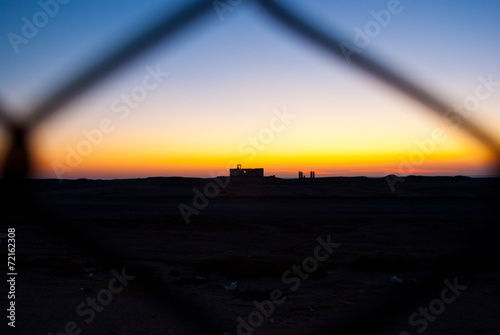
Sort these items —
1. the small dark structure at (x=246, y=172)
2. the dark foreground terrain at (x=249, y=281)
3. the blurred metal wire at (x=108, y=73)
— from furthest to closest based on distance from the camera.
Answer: the small dark structure at (x=246, y=172) → the dark foreground terrain at (x=249, y=281) → the blurred metal wire at (x=108, y=73)

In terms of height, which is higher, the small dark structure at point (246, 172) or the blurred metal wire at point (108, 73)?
the small dark structure at point (246, 172)

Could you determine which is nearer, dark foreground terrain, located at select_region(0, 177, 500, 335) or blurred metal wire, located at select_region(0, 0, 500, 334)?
blurred metal wire, located at select_region(0, 0, 500, 334)

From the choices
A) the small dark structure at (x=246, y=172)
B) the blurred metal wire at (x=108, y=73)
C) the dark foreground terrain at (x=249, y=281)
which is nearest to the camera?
the blurred metal wire at (x=108, y=73)

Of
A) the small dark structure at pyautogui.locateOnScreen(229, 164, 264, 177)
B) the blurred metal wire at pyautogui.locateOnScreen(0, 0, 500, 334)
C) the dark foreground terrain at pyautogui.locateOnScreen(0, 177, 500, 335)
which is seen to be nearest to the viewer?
the blurred metal wire at pyautogui.locateOnScreen(0, 0, 500, 334)

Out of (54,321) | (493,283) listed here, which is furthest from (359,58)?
(493,283)

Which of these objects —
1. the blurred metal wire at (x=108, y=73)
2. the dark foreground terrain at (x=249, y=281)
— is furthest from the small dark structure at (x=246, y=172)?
the blurred metal wire at (x=108, y=73)

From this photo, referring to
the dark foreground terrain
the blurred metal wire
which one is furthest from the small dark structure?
the blurred metal wire

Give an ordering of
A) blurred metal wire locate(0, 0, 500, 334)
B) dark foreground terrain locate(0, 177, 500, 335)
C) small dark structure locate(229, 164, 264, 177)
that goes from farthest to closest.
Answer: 1. small dark structure locate(229, 164, 264, 177)
2. dark foreground terrain locate(0, 177, 500, 335)
3. blurred metal wire locate(0, 0, 500, 334)

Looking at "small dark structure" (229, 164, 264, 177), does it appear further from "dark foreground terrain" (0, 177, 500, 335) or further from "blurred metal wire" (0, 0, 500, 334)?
"blurred metal wire" (0, 0, 500, 334)

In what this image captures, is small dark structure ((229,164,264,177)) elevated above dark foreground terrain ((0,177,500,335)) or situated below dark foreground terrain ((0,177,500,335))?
above

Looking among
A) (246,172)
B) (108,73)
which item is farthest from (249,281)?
(246,172)

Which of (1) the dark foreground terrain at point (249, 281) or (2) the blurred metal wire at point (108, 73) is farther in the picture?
(1) the dark foreground terrain at point (249, 281)

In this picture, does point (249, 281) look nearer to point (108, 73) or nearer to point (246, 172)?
point (108, 73)

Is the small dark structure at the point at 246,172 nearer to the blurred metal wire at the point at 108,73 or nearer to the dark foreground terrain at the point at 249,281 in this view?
the dark foreground terrain at the point at 249,281
